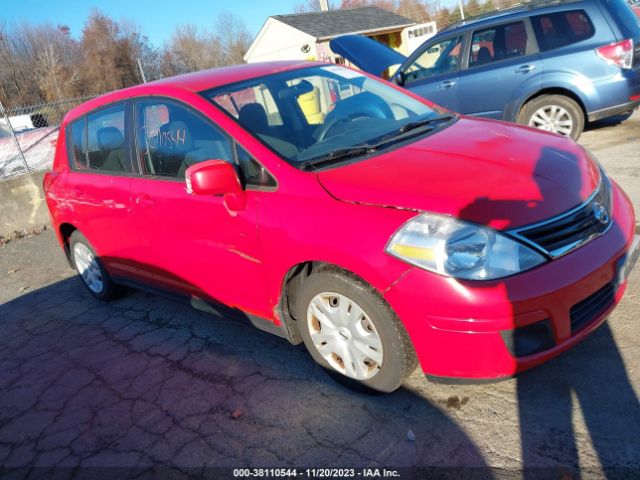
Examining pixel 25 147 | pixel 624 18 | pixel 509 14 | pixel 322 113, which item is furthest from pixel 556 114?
pixel 25 147

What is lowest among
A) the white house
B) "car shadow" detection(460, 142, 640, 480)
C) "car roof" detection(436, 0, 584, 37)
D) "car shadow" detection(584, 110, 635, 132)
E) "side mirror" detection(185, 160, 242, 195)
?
"car shadow" detection(460, 142, 640, 480)

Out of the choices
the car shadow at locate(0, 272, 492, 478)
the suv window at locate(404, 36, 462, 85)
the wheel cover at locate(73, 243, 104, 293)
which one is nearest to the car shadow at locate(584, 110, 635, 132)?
the suv window at locate(404, 36, 462, 85)

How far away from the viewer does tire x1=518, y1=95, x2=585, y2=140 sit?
6211mm

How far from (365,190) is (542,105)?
483 cm

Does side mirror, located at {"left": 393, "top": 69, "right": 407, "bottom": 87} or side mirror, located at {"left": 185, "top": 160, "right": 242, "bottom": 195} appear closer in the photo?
side mirror, located at {"left": 185, "top": 160, "right": 242, "bottom": 195}

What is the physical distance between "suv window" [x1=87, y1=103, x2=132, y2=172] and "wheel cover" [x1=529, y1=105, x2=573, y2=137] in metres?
4.89

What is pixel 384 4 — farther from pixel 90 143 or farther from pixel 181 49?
pixel 90 143

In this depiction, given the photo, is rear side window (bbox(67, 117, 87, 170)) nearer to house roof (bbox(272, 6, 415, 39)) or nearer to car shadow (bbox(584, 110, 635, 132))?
car shadow (bbox(584, 110, 635, 132))

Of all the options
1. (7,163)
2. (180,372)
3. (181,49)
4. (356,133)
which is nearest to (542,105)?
(356,133)

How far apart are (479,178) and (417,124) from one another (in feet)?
3.15

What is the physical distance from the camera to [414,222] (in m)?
2.30

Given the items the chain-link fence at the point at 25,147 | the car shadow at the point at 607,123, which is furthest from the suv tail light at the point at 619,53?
the chain-link fence at the point at 25,147

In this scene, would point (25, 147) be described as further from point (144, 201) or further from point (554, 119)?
point (554, 119)

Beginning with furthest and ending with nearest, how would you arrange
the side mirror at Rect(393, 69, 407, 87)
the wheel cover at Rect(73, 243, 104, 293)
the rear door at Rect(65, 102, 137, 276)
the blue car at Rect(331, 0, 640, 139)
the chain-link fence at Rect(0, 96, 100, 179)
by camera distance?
1. the chain-link fence at Rect(0, 96, 100, 179)
2. the side mirror at Rect(393, 69, 407, 87)
3. the blue car at Rect(331, 0, 640, 139)
4. the wheel cover at Rect(73, 243, 104, 293)
5. the rear door at Rect(65, 102, 137, 276)
